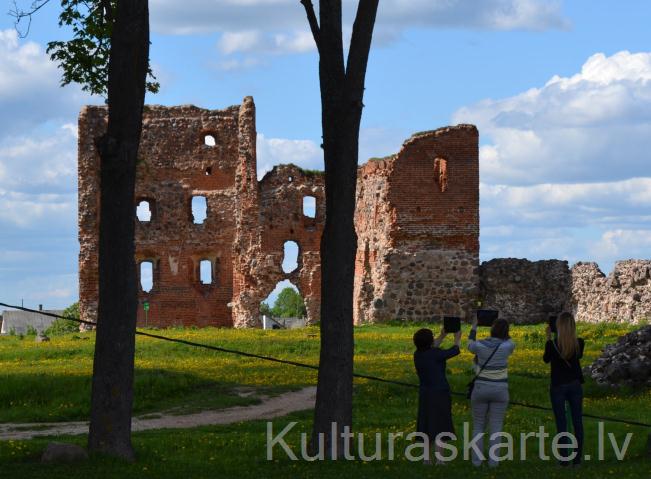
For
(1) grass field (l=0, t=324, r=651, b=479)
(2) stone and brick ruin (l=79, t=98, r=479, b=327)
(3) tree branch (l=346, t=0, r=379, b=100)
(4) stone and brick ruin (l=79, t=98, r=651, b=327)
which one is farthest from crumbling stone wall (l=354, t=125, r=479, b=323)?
(3) tree branch (l=346, t=0, r=379, b=100)

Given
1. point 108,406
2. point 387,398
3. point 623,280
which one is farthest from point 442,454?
point 623,280

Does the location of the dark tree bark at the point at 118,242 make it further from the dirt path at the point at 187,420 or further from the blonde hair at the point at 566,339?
the blonde hair at the point at 566,339

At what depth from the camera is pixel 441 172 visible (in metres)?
39.9

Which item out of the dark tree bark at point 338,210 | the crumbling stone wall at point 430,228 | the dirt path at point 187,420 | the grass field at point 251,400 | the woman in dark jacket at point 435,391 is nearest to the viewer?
the woman in dark jacket at point 435,391

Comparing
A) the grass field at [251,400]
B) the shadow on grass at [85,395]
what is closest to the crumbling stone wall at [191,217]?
the grass field at [251,400]

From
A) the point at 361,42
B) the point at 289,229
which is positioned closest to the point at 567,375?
the point at 361,42

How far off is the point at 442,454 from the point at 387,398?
750 cm

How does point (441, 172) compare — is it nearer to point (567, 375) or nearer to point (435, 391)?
point (567, 375)

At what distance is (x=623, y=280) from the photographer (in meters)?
36.9

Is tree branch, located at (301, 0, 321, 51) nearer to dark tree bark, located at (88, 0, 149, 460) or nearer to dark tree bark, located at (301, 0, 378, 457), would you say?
dark tree bark, located at (301, 0, 378, 457)

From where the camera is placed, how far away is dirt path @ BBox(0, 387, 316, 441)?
18.4 m

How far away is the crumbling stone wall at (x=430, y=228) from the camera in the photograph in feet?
129

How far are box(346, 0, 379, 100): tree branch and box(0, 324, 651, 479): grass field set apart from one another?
449 cm

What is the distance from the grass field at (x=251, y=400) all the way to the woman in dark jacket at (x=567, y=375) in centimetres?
49
